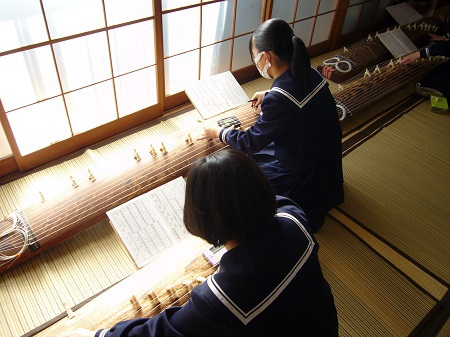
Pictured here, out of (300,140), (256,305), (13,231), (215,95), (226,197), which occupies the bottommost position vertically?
(13,231)

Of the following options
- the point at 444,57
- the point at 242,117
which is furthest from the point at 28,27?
the point at 444,57

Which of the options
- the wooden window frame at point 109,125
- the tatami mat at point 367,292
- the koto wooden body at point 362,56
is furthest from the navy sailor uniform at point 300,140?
the koto wooden body at point 362,56

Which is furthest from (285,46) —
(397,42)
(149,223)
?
(397,42)

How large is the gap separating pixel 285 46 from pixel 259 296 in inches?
54.6

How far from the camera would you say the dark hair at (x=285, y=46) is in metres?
1.97

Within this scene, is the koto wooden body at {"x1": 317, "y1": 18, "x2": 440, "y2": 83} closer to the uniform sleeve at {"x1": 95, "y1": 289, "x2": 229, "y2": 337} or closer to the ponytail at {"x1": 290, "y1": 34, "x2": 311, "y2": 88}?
the ponytail at {"x1": 290, "y1": 34, "x2": 311, "y2": 88}

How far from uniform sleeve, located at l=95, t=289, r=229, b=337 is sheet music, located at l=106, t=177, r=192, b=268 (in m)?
0.60

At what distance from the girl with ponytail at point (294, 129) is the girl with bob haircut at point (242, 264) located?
37.2 inches

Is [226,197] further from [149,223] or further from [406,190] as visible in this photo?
[406,190]

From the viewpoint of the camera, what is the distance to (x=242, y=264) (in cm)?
117

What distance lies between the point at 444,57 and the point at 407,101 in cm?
66

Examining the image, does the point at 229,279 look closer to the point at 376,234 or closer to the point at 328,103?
the point at 328,103

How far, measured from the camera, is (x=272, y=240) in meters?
1.21

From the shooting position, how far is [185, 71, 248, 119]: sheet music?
283 cm
